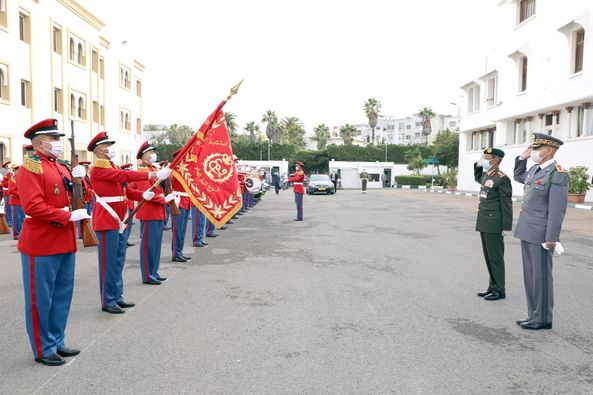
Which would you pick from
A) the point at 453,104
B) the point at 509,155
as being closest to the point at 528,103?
the point at 509,155

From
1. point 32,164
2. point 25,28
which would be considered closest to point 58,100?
point 25,28

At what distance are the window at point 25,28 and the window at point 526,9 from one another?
88.4ft

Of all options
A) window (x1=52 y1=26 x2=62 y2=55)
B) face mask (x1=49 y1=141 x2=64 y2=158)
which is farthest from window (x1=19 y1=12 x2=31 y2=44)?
face mask (x1=49 y1=141 x2=64 y2=158)

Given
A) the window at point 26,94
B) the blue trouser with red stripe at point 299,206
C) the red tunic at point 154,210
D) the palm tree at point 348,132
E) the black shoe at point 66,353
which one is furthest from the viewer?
the palm tree at point 348,132

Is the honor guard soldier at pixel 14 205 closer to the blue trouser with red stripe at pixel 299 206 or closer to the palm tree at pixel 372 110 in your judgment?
the blue trouser with red stripe at pixel 299 206

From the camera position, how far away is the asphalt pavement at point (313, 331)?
3902 mm

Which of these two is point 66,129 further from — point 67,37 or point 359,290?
point 359,290

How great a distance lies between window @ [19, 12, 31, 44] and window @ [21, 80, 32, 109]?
1.83 metres

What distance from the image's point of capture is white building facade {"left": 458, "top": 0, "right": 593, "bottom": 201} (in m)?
24.2

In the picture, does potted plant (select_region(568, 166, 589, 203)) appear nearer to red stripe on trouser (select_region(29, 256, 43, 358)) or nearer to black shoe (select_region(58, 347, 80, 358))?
black shoe (select_region(58, 347, 80, 358))

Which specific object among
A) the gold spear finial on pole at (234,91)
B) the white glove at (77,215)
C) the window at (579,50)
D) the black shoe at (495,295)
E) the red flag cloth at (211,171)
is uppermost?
the window at (579,50)

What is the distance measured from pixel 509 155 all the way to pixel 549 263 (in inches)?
1138

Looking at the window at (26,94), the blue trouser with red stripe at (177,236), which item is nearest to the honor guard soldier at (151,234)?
the blue trouser with red stripe at (177,236)

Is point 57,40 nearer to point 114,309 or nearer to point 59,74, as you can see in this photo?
point 59,74
